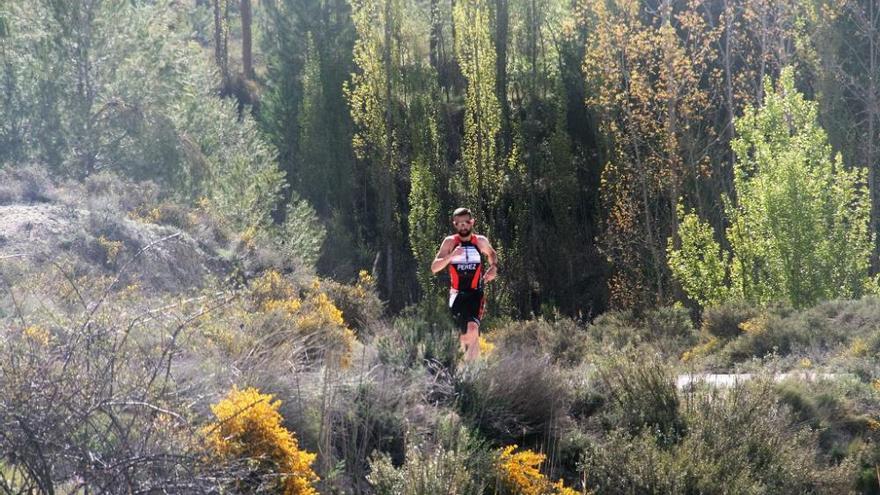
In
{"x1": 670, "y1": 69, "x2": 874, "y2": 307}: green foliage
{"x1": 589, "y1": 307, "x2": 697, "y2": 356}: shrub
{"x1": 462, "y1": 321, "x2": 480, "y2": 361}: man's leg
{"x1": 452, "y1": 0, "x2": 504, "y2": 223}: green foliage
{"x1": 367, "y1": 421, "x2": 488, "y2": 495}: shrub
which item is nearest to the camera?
{"x1": 367, "y1": 421, "x2": 488, "y2": 495}: shrub

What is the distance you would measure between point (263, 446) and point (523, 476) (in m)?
1.89

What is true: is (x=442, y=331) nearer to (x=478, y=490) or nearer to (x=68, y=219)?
(x=478, y=490)

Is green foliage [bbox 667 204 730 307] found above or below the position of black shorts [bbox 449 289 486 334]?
below

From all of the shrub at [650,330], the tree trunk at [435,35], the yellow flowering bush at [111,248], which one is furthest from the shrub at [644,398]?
the tree trunk at [435,35]

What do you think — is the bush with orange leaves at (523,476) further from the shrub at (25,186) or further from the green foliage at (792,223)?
the shrub at (25,186)

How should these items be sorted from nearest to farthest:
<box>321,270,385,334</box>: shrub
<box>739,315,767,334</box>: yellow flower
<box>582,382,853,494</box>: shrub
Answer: <box>582,382,853,494</box>: shrub
<box>739,315,767,334</box>: yellow flower
<box>321,270,385,334</box>: shrub

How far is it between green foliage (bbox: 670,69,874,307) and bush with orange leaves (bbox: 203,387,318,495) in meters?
10.9

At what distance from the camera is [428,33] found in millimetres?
33125

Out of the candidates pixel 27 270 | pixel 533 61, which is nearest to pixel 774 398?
pixel 27 270

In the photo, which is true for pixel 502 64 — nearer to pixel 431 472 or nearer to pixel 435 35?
pixel 435 35

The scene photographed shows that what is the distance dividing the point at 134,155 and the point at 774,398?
19.0m

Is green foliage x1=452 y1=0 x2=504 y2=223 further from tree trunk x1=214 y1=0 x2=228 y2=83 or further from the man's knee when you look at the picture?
the man's knee

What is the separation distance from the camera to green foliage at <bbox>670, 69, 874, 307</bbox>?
16.6 meters

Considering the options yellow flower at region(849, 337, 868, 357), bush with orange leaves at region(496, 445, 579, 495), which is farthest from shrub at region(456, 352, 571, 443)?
yellow flower at region(849, 337, 868, 357)
